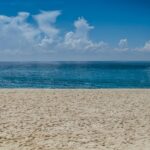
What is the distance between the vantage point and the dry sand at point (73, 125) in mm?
9945

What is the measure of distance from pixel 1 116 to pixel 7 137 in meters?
3.50

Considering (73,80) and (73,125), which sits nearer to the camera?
(73,125)

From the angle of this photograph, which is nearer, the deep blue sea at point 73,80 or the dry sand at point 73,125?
the dry sand at point 73,125

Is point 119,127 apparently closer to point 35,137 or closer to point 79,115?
point 79,115

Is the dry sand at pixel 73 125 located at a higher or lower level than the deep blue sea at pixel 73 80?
higher

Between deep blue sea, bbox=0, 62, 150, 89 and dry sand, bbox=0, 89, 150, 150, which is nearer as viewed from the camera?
dry sand, bbox=0, 89, 150, 150

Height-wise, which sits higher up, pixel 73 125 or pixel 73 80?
pixel 73 125

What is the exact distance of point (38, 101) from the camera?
Answer: 1886 centimetres

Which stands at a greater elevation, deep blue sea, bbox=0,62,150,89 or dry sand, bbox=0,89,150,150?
dry sand, bbox=0,89,150,150

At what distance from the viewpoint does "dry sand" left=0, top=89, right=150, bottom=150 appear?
9945 mm

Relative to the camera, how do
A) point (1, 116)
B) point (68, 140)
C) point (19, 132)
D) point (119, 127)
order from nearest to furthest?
point (68, 140)
point (19, 132)
point (119, 127)
point (1, 116)

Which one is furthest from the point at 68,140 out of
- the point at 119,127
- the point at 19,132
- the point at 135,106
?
the point at 135,106

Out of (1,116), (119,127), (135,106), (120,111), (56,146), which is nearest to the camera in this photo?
(56,146)

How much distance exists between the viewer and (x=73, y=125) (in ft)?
41.1
